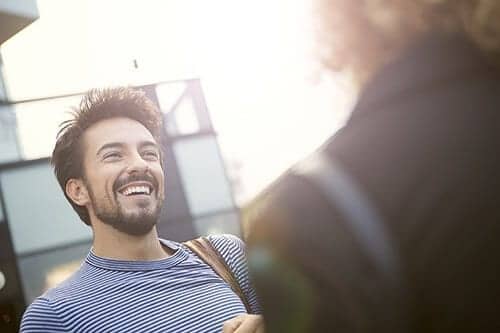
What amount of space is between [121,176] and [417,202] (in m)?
1.24

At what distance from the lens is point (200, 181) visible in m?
2.10

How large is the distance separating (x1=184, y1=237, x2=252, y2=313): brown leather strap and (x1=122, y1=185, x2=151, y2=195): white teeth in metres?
0.18

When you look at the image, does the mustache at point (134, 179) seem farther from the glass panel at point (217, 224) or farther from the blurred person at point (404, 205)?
the blurred person at point (404, 205)

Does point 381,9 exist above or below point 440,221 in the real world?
above

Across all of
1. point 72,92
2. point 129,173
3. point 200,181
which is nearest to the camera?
point 129,173

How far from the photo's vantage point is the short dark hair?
1.65 meters

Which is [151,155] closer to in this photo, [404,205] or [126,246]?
[126,246]

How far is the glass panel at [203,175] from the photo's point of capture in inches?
79.8

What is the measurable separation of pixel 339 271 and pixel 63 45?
1.62 meters

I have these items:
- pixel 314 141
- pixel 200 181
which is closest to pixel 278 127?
pixel 314 141

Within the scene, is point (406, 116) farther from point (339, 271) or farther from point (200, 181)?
point (200, 181)

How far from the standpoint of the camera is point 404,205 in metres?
0.45

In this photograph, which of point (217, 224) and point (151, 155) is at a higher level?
point (151, 155)

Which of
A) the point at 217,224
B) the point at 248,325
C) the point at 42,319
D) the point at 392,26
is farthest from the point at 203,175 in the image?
the point at 392,26
